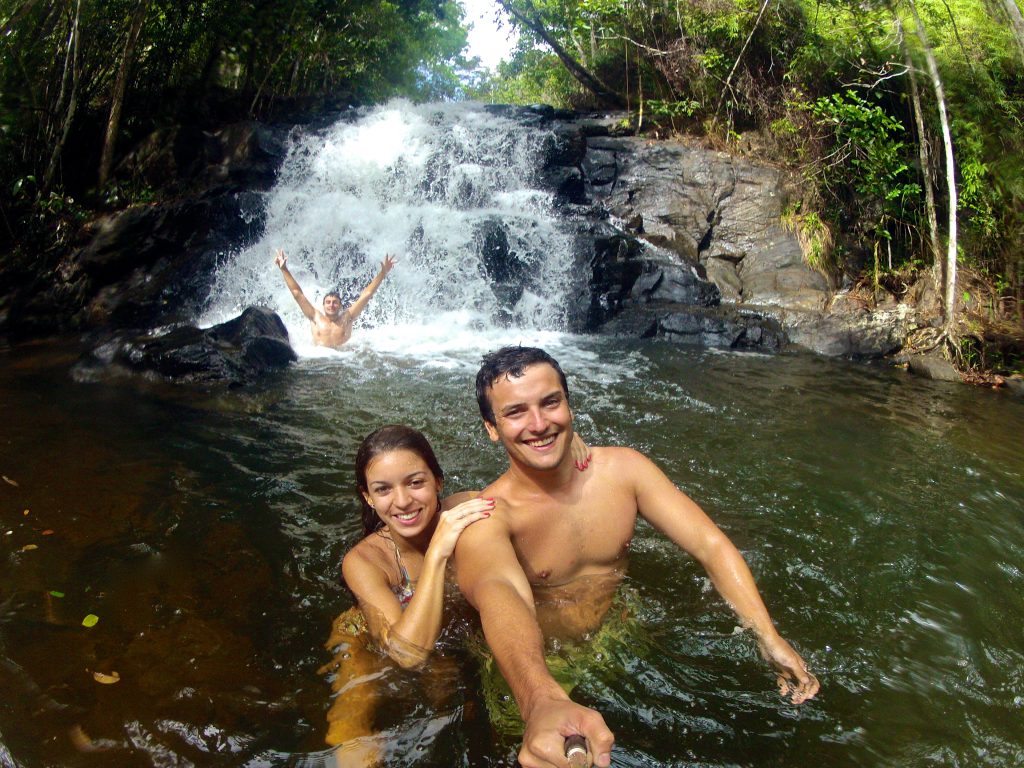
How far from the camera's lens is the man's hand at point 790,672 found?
2.32 meters

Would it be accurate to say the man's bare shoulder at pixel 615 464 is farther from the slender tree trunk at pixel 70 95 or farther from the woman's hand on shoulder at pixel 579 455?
the slender tree trunk at pixel 70 95

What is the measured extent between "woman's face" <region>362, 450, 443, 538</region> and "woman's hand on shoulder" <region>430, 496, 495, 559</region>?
40cm

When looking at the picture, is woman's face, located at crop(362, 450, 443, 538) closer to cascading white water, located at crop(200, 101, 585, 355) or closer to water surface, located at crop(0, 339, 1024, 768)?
water surface, located at crop(0, 339, 1024, 768)

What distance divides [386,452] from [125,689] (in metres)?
1.28

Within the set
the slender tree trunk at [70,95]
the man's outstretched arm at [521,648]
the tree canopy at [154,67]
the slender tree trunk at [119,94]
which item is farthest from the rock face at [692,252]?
the man's outstretched arm at [521,648]

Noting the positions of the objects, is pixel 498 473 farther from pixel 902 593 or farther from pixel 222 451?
A: pixel 902 593

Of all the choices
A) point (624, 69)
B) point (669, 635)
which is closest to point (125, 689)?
point (669, 635)

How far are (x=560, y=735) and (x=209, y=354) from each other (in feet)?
22.8

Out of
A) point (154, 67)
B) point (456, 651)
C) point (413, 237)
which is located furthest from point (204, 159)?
point (456, 651)

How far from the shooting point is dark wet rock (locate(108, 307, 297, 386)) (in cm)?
755

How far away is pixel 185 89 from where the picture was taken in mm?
14688

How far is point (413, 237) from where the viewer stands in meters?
11.6

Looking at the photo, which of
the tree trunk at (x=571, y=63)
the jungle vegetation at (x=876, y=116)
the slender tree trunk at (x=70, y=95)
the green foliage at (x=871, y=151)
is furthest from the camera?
the tree trunk at (x=571, y=63)

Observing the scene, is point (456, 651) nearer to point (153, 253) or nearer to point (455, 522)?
point (455, 522)
